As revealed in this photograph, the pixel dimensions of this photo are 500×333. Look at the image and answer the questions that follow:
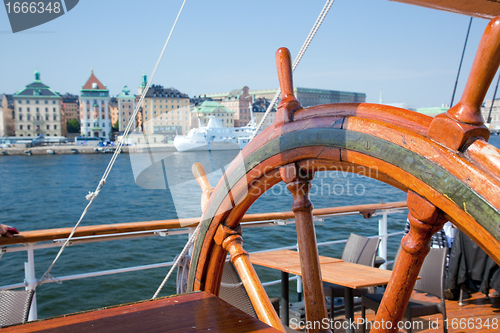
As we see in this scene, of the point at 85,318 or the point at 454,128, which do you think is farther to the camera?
the point at 85,318

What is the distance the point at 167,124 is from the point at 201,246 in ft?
1.19

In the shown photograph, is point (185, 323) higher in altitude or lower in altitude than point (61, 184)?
higher

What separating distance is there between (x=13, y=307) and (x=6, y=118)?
83355 mm

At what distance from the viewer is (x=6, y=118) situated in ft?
243

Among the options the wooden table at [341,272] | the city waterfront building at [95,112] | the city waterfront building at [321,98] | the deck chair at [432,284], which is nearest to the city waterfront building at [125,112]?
the city waterfront building at [321,98]

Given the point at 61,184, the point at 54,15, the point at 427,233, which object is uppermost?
the point at 54,15

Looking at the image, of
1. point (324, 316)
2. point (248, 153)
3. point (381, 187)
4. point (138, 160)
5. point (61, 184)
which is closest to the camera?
point (324, 316)

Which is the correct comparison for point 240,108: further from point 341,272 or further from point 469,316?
point 341,272

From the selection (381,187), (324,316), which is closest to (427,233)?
(324,316)

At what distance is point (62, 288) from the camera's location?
8828 millimetres

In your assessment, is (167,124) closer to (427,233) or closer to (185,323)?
(185,323)

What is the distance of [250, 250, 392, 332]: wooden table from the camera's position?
7.69ft

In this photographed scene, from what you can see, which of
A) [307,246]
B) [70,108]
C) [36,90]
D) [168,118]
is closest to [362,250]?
[168,118]

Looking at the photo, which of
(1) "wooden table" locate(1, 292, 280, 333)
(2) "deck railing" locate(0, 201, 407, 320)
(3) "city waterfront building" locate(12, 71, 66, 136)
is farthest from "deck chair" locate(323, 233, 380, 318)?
(3) "city waterfront building" locate(12, 71, 66, 136)
